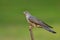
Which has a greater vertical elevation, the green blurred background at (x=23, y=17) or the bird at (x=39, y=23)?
A: the green blurred background at (x=23, y=17)

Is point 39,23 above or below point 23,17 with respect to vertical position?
below

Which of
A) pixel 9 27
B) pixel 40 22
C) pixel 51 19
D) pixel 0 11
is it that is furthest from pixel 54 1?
pixel 40 22

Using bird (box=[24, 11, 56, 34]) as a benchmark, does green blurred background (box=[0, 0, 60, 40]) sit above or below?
above

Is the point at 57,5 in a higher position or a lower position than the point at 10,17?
higher

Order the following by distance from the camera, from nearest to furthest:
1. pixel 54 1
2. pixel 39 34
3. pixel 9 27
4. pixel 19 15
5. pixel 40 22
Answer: pixel 40 22 < pixel 39 34 < pixel 9 27 < pixel 19 15 < pixel 54 1

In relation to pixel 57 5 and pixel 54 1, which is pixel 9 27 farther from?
pixel 54 1

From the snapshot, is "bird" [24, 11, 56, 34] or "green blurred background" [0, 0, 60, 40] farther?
"green blurred background" [0, 0, 60, 40]

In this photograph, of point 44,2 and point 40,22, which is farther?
point 44,2

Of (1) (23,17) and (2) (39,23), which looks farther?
(1) (23,17)
